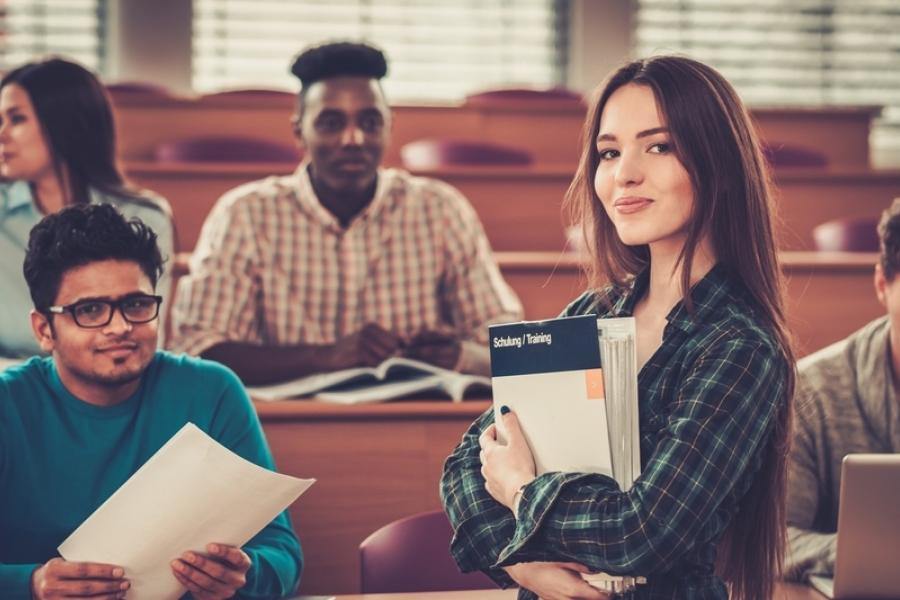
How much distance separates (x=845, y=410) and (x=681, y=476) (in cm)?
92

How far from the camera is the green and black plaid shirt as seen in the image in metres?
1.10

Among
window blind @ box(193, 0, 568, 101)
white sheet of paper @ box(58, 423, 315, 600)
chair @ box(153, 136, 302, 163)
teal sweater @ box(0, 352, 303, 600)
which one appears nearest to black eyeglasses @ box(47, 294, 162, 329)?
teal sweater @ box(0, 352, 303, 600)

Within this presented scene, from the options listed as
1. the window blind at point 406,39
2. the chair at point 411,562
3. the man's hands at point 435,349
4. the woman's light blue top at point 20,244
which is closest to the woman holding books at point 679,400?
the chair at point 411,562

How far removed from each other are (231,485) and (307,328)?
1398 mm

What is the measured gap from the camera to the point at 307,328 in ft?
9.08

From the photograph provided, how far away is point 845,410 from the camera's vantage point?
1.91 metres

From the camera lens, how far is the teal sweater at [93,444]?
160 centimetres

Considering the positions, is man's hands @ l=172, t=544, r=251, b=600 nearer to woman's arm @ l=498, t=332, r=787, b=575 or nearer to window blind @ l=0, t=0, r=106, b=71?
woman's arm @ l=498, t=332, r=787, b=575

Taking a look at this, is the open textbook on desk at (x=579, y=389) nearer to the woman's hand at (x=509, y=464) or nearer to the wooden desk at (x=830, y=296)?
the woman's hand at (x=509, y=464)

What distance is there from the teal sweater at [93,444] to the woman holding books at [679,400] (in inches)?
16.7

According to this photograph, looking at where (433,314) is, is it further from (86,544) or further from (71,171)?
(86,544)

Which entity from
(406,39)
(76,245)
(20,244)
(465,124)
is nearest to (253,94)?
(465,124)

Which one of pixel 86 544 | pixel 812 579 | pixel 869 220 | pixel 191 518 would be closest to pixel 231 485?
pixel 191 518

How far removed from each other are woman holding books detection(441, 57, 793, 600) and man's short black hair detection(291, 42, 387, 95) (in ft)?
5.26
